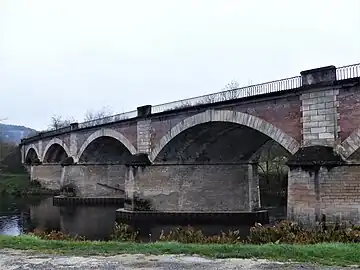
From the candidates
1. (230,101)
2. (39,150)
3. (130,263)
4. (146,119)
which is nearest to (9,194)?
(39,150)

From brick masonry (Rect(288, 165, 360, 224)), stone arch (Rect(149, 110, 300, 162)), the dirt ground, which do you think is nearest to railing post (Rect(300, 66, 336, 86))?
stone arch (Rect(149, 110, 300, 162))

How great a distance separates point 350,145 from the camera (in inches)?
642

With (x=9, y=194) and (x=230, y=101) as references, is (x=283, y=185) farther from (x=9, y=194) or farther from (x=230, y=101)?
(x=9, y=194)

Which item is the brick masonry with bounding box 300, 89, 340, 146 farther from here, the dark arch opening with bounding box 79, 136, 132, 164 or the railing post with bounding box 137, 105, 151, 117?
the dark arch opening with bounding box 79, 136, 132, 164

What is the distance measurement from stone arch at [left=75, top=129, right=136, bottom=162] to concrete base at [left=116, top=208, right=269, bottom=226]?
4.37m

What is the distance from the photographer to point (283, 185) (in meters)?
38.3

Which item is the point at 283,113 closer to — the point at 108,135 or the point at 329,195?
the point at 329,195

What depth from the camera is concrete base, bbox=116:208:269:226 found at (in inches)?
976

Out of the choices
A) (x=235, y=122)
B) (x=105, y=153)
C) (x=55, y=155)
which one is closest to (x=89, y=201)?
(x=105, y=153)

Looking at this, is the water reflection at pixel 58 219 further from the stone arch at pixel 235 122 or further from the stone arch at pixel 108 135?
the stone arch at pixel 235 122

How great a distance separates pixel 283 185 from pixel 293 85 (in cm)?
2097

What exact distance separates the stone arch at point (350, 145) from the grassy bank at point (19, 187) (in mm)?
38565

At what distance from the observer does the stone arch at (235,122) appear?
18.6 metres

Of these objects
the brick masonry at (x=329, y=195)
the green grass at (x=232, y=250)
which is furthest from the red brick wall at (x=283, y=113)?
the green grass at (x=232, y=250)
